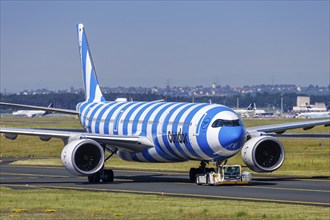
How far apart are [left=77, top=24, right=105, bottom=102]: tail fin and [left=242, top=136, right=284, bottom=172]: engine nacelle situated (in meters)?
16.1

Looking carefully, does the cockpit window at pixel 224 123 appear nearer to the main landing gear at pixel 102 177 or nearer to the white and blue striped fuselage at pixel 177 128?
the white and blue striped fuselage at pixel 177 128

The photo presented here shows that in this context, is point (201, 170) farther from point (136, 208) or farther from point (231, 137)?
point (136, 208)

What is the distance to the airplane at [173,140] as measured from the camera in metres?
43.8

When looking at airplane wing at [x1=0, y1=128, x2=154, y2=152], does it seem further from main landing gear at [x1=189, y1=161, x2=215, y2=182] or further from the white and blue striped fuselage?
main landing gear at [x1=189, y1=161, x2=215, y2=182]

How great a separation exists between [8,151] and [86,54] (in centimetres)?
2539

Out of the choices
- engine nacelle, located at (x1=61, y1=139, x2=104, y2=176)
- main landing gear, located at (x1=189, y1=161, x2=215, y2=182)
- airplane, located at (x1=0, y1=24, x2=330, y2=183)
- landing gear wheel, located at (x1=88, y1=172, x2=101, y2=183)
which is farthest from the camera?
landing gear wheel, located at (x1=88, y1=172, x2=101, y2=183)

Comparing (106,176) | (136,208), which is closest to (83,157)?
(106,176)

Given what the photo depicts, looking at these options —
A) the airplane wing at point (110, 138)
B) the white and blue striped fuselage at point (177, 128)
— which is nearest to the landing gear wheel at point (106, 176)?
the airplane wing at point (110, 138)

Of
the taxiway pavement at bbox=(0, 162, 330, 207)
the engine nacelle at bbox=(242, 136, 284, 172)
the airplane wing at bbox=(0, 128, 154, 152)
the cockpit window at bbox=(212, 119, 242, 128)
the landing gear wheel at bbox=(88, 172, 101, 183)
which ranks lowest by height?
the taxiway pavement at bbox=(0, 162, 330, 207)

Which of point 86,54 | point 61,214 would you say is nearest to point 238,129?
point 61,214

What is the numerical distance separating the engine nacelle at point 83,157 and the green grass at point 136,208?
653 centimetres

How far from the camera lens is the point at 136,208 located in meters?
32.2

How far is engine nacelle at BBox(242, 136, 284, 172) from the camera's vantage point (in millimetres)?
45812

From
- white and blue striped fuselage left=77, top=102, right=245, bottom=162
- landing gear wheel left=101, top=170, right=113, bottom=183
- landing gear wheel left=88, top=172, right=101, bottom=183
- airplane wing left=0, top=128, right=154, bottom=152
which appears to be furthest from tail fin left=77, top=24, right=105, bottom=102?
landing gear wheel left=88, top=172, right=101, bottom=183
